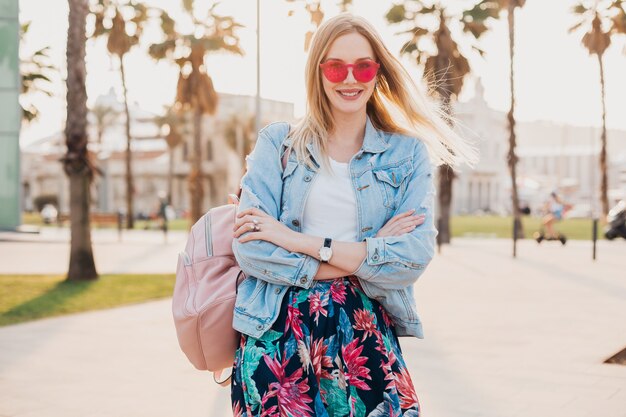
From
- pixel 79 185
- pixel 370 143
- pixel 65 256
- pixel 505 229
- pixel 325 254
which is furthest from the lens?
pixel 505 229

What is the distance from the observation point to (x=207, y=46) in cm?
3078

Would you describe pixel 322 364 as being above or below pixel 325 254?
below

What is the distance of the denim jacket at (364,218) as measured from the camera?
251cm

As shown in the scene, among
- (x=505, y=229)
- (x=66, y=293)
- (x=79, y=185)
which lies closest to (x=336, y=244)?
(x=66, y=293)

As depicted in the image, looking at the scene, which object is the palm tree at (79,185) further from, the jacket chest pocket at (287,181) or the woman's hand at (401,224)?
the woman's hand at (401,224)

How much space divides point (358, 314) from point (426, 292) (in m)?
8.87

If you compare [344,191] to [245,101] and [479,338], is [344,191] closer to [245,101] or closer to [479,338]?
[479,338]

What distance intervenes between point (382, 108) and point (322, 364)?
93cm

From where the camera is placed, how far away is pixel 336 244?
2.53 meters

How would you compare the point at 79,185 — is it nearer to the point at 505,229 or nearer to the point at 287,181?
the point at 287,181

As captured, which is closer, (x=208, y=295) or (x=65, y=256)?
(x=208, y=295)

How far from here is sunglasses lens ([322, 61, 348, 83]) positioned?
2.67 metres

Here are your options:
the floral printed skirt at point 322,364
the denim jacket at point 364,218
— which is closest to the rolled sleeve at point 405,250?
the denim jacket at point 364,218

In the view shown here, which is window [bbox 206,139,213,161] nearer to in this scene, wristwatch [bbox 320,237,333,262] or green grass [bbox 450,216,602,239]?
green grass [bbox 450,216,602,239]
